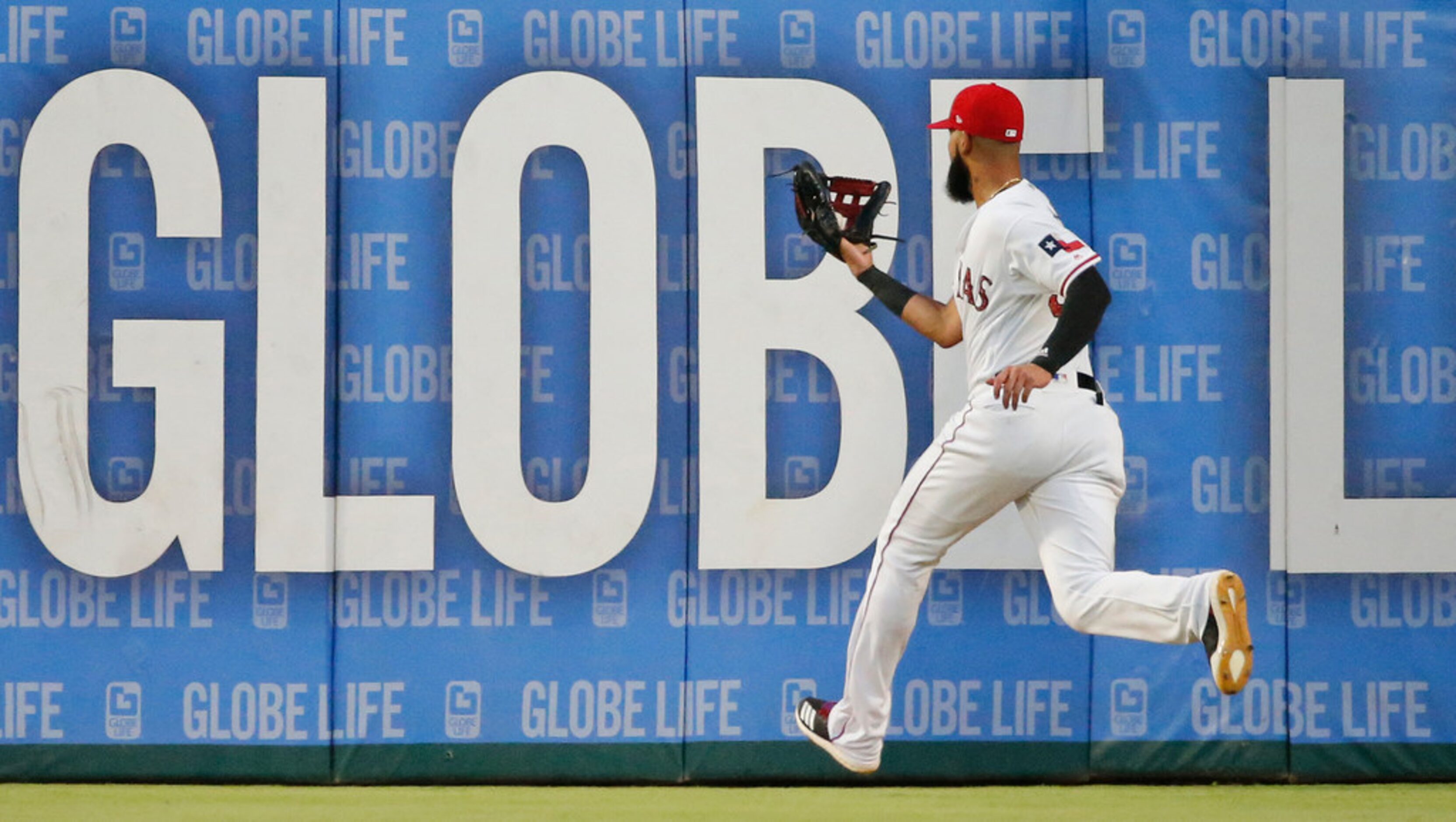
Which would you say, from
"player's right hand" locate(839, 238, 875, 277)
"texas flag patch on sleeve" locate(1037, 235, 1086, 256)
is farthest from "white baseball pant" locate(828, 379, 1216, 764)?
"player's right hand" locate(839, 238, 875, 277)

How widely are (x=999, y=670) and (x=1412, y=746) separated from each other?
1.25 metres

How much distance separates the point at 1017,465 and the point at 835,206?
0.86 meters

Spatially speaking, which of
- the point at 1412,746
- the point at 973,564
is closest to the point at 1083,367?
the point at 973,564

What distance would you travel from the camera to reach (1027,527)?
12.3 feet

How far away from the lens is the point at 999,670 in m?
4.63

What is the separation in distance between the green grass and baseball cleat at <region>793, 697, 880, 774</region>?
0.34 metres

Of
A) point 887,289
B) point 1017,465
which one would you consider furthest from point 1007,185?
point 1017,465

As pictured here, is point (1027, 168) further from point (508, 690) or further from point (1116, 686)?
point (508, 690)

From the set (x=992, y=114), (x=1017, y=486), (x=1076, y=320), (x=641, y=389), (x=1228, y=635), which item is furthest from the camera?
(x=641, y=389)

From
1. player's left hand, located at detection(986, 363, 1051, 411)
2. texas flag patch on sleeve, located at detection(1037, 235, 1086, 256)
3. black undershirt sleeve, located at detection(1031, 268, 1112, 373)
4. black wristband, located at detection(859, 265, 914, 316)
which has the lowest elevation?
player's left hand, located at detection(986, 363, 1051, 411)

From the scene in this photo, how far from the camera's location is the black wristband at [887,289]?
3902mm

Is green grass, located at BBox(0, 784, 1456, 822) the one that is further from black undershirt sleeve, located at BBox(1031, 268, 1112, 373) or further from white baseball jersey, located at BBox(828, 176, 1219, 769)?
black undershirt sleeve, located at BBox(1031, 268, 1112, 373)

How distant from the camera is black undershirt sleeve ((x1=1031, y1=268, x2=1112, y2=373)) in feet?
→ 11.4

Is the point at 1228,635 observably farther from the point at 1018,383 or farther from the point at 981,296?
the point at 981,296
